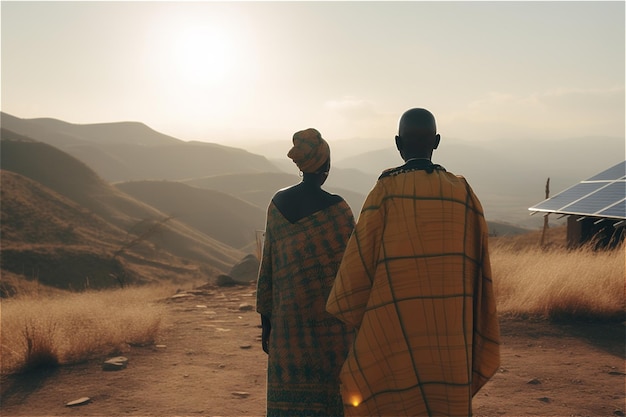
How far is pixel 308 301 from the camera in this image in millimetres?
2914

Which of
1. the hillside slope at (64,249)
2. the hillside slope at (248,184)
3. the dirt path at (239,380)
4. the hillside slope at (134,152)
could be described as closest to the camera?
the dirt path at (239,380)

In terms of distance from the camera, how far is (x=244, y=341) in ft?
25.1

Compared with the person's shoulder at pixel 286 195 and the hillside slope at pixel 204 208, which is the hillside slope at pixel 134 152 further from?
the person's shoulder at pixel 286 195

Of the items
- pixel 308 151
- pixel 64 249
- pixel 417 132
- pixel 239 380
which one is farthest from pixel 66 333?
pixel 64 249

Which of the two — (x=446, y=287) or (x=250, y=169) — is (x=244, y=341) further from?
(x=250, y=169)

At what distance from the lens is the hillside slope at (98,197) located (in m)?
48.3

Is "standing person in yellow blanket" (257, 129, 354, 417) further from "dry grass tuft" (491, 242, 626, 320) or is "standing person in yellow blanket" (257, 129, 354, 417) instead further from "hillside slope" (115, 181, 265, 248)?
"hillside slope" (115, 181, 265, 248)

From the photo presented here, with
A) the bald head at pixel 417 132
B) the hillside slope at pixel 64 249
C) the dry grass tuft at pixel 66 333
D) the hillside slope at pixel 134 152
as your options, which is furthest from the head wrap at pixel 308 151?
the hillside slope at pixel 134 152

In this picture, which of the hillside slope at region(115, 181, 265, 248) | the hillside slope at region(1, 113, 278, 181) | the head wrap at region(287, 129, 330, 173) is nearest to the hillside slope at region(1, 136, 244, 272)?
the hillside slope at region(115, 181, 265, 248)

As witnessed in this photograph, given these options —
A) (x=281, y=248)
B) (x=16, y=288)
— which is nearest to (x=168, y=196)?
(x=16, y=288)

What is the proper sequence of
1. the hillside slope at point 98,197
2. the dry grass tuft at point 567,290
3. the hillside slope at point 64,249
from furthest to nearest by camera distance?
1. the hillside slope at point 98,197
2. the hillside slope at point 64,249
3. the dry grass tuft at point 567,290

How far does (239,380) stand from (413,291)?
4194 mm

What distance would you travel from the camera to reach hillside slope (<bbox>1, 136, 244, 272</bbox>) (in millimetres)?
48281

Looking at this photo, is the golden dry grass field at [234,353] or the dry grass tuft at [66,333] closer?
the golden dry grass field at [234,353]
